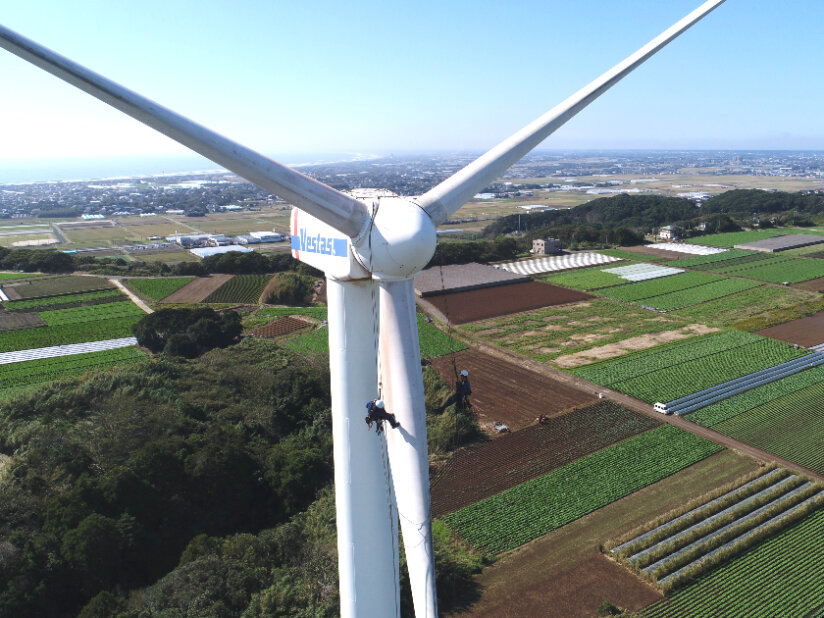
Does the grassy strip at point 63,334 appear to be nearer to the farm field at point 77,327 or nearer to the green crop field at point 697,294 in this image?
the farm field at point 77,327

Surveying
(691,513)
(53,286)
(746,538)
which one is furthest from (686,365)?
(53,286)

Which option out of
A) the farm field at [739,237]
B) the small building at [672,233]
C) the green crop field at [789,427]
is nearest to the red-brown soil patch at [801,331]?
the green crop field at [789,427]

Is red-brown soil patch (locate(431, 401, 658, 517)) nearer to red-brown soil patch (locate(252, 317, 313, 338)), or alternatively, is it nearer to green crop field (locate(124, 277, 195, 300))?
red-brown soil patch (locate(252, 317, 313, 338))

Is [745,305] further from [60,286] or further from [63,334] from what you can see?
[60,286]

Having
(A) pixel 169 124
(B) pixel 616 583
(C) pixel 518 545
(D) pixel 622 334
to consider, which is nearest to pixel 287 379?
(C) pixel 518 545

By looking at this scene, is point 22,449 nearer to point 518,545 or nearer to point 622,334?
point 518,545
